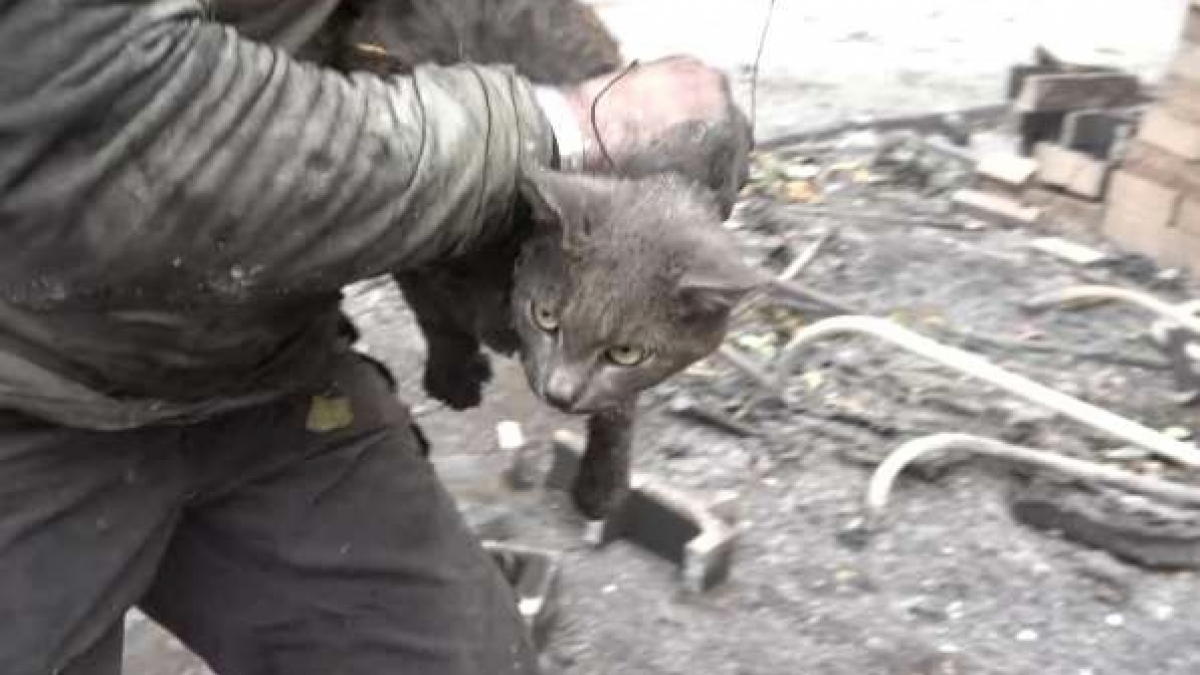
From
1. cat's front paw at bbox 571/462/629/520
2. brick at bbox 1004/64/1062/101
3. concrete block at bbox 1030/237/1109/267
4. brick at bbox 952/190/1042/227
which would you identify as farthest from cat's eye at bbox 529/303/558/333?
brick at bbox 1004/64/1062/101

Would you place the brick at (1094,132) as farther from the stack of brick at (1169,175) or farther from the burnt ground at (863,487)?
the burnt ground at (863,487)

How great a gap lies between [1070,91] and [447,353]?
2544mm

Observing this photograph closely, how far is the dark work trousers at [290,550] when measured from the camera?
1.54 metres

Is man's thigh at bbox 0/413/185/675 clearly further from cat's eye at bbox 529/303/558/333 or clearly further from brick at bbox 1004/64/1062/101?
brick at bbox 1004/64/1062/101

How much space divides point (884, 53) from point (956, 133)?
30.6 inches

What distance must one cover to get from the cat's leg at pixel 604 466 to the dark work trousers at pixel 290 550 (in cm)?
36

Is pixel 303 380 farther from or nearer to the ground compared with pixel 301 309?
nearer to the ground

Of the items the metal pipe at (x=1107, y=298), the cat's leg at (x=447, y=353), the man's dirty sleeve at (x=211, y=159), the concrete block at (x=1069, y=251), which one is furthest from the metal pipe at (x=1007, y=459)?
the man's dirty sleeve at (x=211, y=159)

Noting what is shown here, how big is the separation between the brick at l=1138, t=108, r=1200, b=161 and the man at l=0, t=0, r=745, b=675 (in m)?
2.48

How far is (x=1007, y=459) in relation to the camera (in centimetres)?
285

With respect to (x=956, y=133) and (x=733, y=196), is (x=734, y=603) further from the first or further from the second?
Answer: (x=956, y=133)

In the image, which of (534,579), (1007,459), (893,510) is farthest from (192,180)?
(1007,459)

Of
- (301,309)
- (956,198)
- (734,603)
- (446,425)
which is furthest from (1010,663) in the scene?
(956,198)

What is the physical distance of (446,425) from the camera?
3004mm
